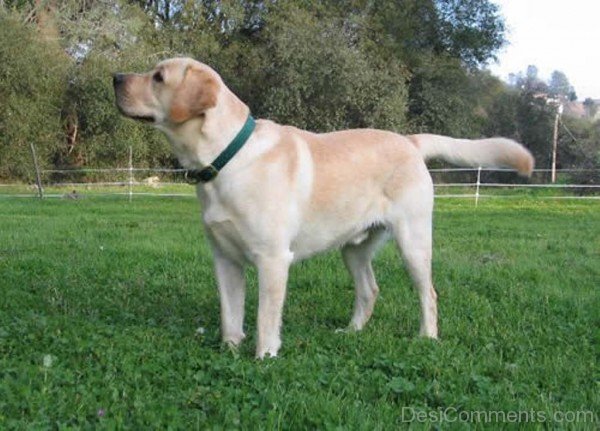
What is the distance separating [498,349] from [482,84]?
34005 mm

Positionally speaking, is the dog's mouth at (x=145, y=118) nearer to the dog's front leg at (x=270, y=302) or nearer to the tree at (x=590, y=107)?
the dog's front leg at (x=270, y=302)

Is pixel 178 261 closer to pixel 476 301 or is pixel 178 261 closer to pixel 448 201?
pixel 476 301

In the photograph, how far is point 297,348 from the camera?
4406 millimetres

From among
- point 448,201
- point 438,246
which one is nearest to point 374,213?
point 438,246

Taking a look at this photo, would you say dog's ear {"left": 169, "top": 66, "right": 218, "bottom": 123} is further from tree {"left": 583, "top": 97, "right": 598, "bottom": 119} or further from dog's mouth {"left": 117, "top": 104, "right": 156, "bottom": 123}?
tree {"left": 583, "top": 97, "right": 598, "bottom": 119}

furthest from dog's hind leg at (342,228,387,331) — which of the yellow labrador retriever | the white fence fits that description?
the white fence

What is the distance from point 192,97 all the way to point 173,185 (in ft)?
73.2

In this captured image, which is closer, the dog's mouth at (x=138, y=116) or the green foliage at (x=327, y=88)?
the dog's mouth at (x=138, y=116)

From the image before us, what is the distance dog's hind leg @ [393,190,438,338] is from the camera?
4984mm

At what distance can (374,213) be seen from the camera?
495cm

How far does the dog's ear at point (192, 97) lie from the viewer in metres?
4.20

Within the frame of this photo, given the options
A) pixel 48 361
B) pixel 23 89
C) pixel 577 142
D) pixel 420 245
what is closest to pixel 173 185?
pixel 23 89

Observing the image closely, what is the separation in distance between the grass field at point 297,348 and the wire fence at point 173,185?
13.0m

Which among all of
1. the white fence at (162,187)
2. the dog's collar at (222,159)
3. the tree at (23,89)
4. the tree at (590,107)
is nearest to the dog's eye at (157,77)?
the dog's collar at (222,159)
